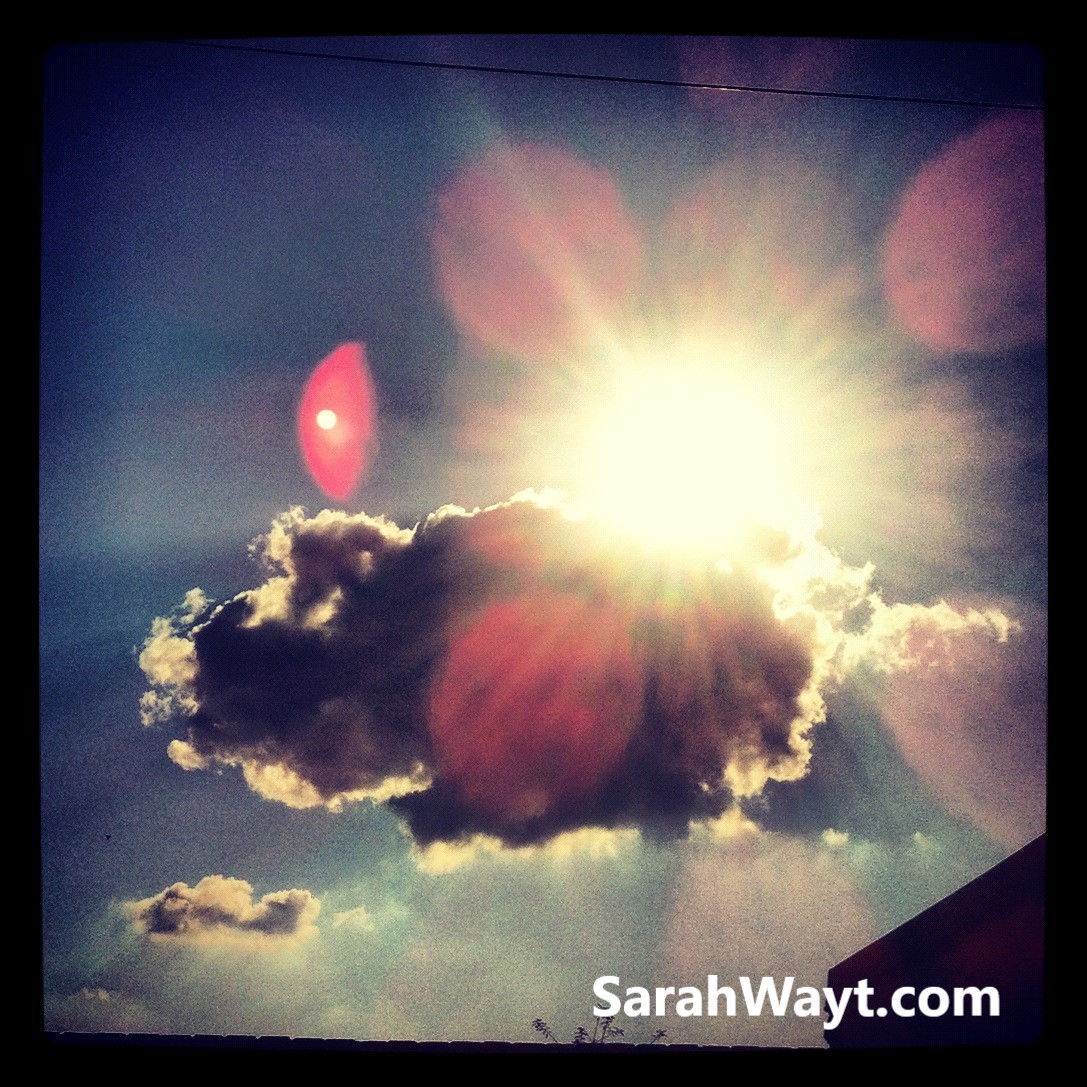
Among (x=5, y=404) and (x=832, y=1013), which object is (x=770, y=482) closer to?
(x=832, y=1013)

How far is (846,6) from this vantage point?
204cm

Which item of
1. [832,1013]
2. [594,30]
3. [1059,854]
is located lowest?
[832,1013]

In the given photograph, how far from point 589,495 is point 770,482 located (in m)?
0.52

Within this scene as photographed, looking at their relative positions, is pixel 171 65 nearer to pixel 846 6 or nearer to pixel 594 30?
pixel 594 30

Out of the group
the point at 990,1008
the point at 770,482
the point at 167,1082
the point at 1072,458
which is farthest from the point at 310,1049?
the point at 1072,458

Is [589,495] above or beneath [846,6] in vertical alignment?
beneath

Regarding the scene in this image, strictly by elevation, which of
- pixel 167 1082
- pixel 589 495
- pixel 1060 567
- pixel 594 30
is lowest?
pixel 167 1082

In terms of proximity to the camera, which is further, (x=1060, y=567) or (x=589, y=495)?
(x=589, y=495)

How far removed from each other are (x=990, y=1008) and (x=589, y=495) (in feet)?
5.78

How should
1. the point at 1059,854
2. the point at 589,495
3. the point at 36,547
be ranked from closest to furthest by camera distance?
the point at 1059,854
the point at 36,547
the point at 589,495

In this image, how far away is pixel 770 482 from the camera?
2156 millimetres

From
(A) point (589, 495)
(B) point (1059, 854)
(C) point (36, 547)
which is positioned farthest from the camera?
(A) point (589, 495)

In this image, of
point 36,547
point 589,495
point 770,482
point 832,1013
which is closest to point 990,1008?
point 832,1013

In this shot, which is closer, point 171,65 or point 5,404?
point 5,404
